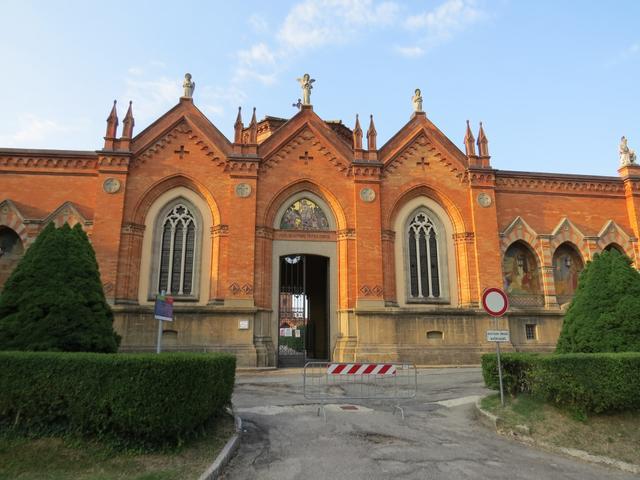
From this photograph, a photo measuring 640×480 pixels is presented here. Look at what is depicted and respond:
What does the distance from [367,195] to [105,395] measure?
1718cm

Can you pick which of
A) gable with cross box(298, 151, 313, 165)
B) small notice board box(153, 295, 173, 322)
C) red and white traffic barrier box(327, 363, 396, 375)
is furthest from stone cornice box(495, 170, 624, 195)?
small notice board box(153, 295, 173, 322)

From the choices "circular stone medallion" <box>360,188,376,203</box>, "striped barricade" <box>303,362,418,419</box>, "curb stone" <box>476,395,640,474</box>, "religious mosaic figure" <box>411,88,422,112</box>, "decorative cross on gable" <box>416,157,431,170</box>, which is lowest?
"curb stone" <box>476,395,640,474</box>

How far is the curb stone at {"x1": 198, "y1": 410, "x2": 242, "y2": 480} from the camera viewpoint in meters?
6.05

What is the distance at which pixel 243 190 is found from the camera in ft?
71.1

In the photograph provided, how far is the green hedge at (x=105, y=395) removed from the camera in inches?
262

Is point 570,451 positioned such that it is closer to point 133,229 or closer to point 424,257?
point 424,257

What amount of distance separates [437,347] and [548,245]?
8237 mm

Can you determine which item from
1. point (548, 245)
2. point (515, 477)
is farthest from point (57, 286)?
point (548, 245)

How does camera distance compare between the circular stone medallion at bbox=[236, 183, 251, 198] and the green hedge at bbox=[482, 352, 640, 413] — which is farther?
the circular stone medallion at bbox=[236, 183, 251, 198]

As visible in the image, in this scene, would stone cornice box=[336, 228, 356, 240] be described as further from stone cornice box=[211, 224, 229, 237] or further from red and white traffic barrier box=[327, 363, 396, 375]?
red and white traffic barrier box=[327, 363, 396, 375]

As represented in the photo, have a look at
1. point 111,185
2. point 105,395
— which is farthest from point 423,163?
point 105,395

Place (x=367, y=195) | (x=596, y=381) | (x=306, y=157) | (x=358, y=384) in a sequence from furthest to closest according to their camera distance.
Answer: (x=306, y=157) → (x=367, y=195) → (x=358, y=384) → (x=596, y=381)

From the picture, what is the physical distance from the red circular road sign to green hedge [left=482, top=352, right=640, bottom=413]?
175cm

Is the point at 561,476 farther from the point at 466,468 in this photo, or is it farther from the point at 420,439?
the point at 420,439
